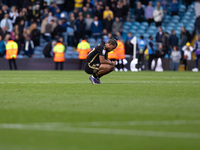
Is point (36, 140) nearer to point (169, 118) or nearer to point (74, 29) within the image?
point (169, 118)

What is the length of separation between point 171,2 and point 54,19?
904 centimetres

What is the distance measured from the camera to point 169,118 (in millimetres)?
8289

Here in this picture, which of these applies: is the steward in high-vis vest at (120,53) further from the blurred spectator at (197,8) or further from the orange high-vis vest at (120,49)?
the blurred spectator at (197,8)

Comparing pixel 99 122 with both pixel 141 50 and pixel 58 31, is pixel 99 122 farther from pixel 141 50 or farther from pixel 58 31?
pixel 141 50

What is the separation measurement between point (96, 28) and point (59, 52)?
3.45 meters

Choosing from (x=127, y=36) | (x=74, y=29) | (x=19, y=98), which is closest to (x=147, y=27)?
(x=127, y=36)

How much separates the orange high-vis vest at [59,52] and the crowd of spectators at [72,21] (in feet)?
5.06

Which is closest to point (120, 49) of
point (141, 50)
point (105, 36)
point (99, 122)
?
point (105, 36)

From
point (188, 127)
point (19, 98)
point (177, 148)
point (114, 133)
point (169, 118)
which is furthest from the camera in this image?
point (19, 98)

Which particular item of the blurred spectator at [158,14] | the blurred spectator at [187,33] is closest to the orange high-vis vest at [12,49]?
the blurred spectator at [158,14]

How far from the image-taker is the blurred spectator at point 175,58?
1414 inches

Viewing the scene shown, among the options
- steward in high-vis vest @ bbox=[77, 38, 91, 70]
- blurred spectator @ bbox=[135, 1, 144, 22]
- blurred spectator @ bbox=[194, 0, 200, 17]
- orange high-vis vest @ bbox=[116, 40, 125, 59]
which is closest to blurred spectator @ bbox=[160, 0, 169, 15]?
blurred spectator @ bbox=[194, 0, 200, 17]

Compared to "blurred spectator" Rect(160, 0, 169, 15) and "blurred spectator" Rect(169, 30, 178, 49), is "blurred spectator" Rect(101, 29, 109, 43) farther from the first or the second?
"blurred spectator" Rect(160, 0, 169, 15)

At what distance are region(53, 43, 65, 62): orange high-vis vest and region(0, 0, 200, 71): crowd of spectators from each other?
1541mm
